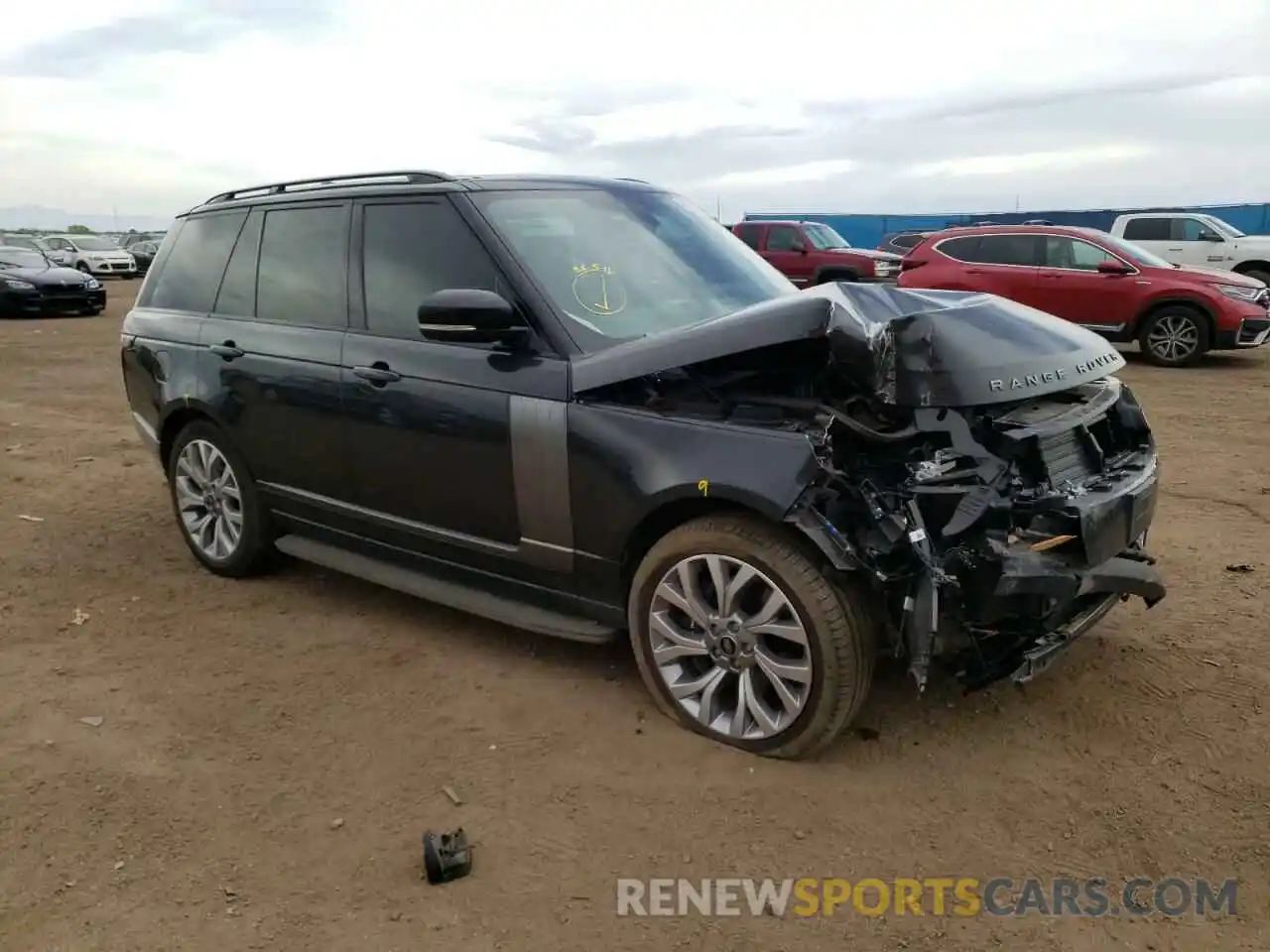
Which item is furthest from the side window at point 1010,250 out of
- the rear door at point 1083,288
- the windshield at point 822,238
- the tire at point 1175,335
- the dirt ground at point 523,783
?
the dirt ground at point 523,783

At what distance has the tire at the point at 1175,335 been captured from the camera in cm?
1157

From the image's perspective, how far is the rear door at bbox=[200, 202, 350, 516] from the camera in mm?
4262

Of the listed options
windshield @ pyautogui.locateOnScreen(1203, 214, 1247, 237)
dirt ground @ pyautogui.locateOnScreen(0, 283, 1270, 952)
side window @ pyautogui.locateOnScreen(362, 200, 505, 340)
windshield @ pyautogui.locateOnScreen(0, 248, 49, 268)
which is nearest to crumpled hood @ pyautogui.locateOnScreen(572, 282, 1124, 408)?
side window @ pyautogui.locateOnScreen(362, 200, 505, 340)

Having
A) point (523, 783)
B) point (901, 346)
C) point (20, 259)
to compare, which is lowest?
point (523, 783)

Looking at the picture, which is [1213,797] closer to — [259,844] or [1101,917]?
[1101,917]

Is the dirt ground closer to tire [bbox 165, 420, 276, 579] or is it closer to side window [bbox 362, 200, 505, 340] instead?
tire [bbox 165, 420, 276, 579]

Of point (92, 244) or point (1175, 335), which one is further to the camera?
point (92, 244)

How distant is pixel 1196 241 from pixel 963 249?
23.3ft

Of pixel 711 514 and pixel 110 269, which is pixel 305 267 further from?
pixel 110 269

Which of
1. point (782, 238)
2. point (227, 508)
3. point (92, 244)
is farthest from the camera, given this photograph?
point (92, 244)

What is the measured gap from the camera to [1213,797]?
3.00m

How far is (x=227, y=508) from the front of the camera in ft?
16.3

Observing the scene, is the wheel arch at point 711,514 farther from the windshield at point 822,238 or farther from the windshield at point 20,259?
the windshield at point 20,259

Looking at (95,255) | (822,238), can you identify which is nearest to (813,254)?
(822,238)
